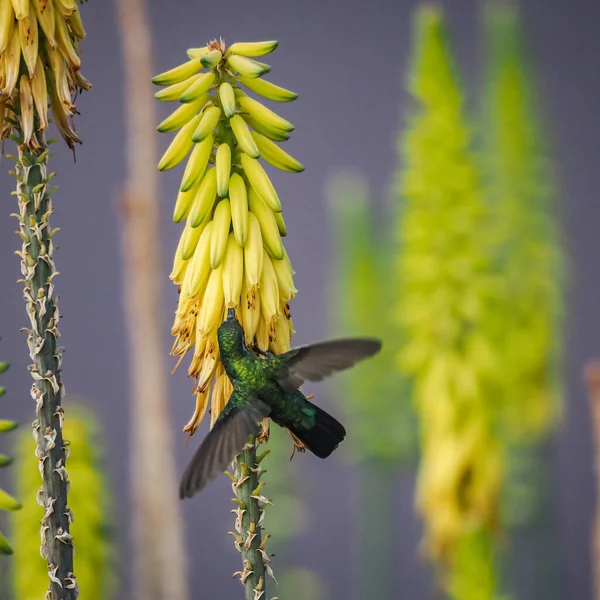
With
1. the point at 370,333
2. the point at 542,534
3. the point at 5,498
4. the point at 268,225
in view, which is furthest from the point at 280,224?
the point at 542,534

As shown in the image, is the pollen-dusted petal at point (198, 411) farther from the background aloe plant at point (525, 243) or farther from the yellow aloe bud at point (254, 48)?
the background aloe plant at point (525, 243)

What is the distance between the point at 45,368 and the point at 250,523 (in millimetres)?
514

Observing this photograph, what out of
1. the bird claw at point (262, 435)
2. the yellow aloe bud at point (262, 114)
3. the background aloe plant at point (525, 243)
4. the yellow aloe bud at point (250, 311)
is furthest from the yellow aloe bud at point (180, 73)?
the background aloe plant at point (525, 243)

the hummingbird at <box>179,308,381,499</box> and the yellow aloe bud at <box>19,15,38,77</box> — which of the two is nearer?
the hummingbird at <box>179,308,381,499</box>

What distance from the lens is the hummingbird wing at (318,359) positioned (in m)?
2.14

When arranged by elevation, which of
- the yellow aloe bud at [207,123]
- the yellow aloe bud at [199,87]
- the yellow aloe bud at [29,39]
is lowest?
the yellow aloe bud at [207,123]

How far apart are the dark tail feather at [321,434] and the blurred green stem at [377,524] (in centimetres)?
406

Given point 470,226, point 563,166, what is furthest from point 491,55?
point 563,166

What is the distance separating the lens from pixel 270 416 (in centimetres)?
222

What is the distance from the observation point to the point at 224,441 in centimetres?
198

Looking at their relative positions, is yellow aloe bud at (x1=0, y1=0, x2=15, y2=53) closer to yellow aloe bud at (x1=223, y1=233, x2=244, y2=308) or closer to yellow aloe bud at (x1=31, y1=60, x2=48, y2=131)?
yellow aloe bud at (x1=31, y1=60, x2=48, y2=131)

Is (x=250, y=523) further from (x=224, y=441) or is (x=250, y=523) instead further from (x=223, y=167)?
(x=223, y=167)

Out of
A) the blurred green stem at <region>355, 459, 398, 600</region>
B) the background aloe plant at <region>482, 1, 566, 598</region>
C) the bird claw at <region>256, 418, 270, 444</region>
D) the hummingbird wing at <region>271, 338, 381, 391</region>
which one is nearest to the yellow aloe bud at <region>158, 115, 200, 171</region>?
the hummingbird wing at <region>271, 338, 381, 391</region>

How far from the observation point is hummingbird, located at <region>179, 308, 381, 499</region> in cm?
194
